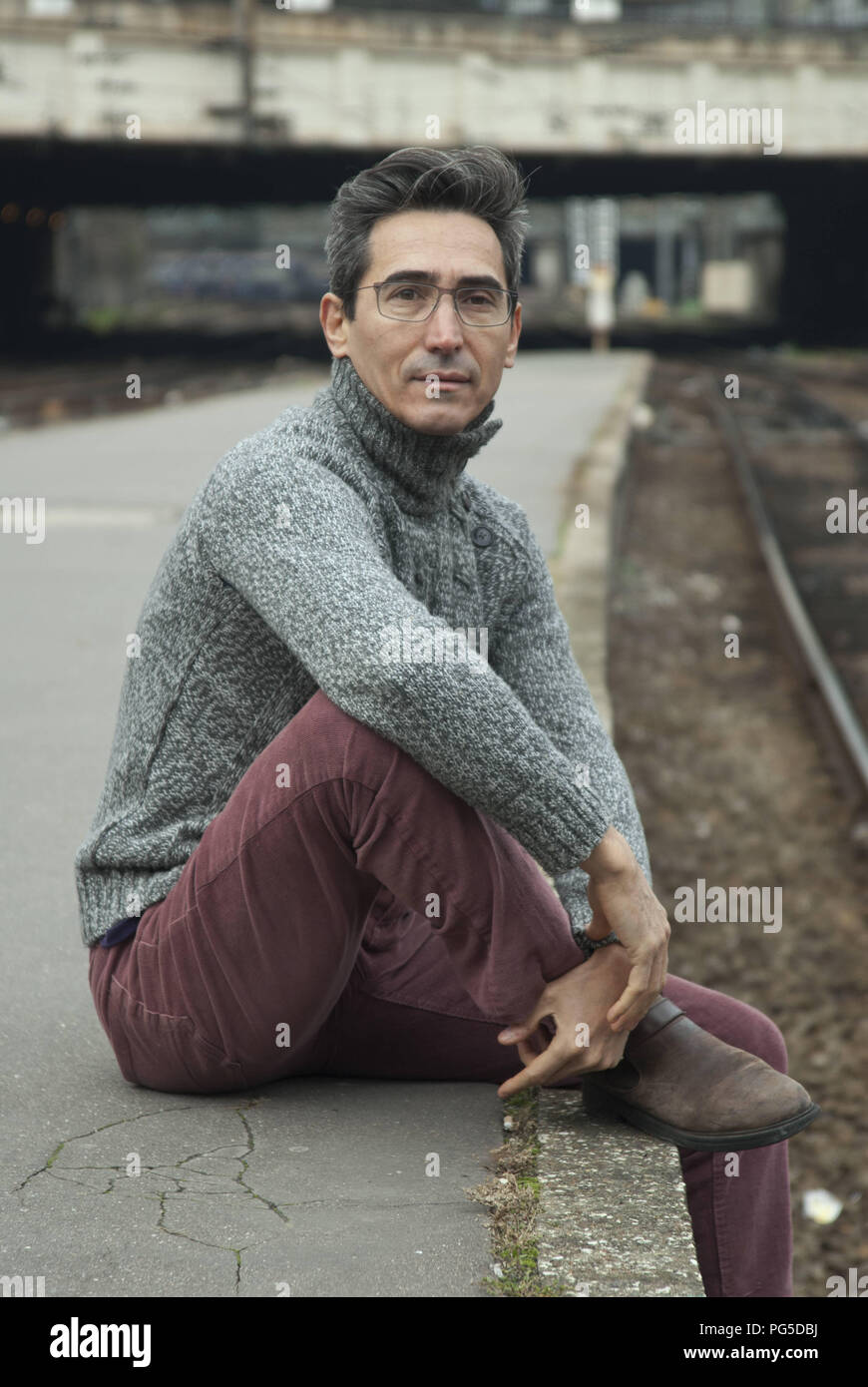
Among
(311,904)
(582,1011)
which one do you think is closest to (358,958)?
(311,904)

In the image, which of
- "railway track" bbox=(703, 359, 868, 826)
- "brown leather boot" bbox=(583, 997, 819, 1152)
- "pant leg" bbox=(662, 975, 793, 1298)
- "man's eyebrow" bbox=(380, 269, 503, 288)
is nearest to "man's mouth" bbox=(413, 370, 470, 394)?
"man's eyebrow" bbox=(380, 269, 503, 288)

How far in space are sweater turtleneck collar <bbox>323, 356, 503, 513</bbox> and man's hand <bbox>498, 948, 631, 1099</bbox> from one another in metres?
0.85

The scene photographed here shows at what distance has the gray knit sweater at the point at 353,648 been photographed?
2.46 meters

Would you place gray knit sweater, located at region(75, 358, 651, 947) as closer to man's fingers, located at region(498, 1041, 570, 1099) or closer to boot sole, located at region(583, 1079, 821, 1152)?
man's fingers, located at region(498, 1041, 570, 1099)

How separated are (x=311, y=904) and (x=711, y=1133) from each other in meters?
0.75

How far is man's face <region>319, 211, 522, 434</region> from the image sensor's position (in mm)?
2803

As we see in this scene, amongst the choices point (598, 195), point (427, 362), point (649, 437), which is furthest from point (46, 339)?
point (427, 362)

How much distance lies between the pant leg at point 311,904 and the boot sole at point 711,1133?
0.32m

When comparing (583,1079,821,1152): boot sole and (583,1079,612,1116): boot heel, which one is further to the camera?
(583,1079,612,1116): boot heel

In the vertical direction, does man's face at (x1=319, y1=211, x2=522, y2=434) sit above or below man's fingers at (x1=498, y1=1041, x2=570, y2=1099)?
above

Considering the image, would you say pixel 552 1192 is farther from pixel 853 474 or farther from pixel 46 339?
pixel 46 339

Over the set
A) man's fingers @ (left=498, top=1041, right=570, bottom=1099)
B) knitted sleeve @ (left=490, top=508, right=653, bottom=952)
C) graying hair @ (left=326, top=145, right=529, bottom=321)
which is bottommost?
man's fingers @ (left=498, top=1041, right=570, bottom=1099)

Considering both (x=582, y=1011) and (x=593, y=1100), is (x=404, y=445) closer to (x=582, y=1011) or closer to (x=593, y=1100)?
(x=582, y=1011)

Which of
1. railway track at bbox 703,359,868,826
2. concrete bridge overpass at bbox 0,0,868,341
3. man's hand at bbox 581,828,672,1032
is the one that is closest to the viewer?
man's hand at bbox 581,828,672,1032
